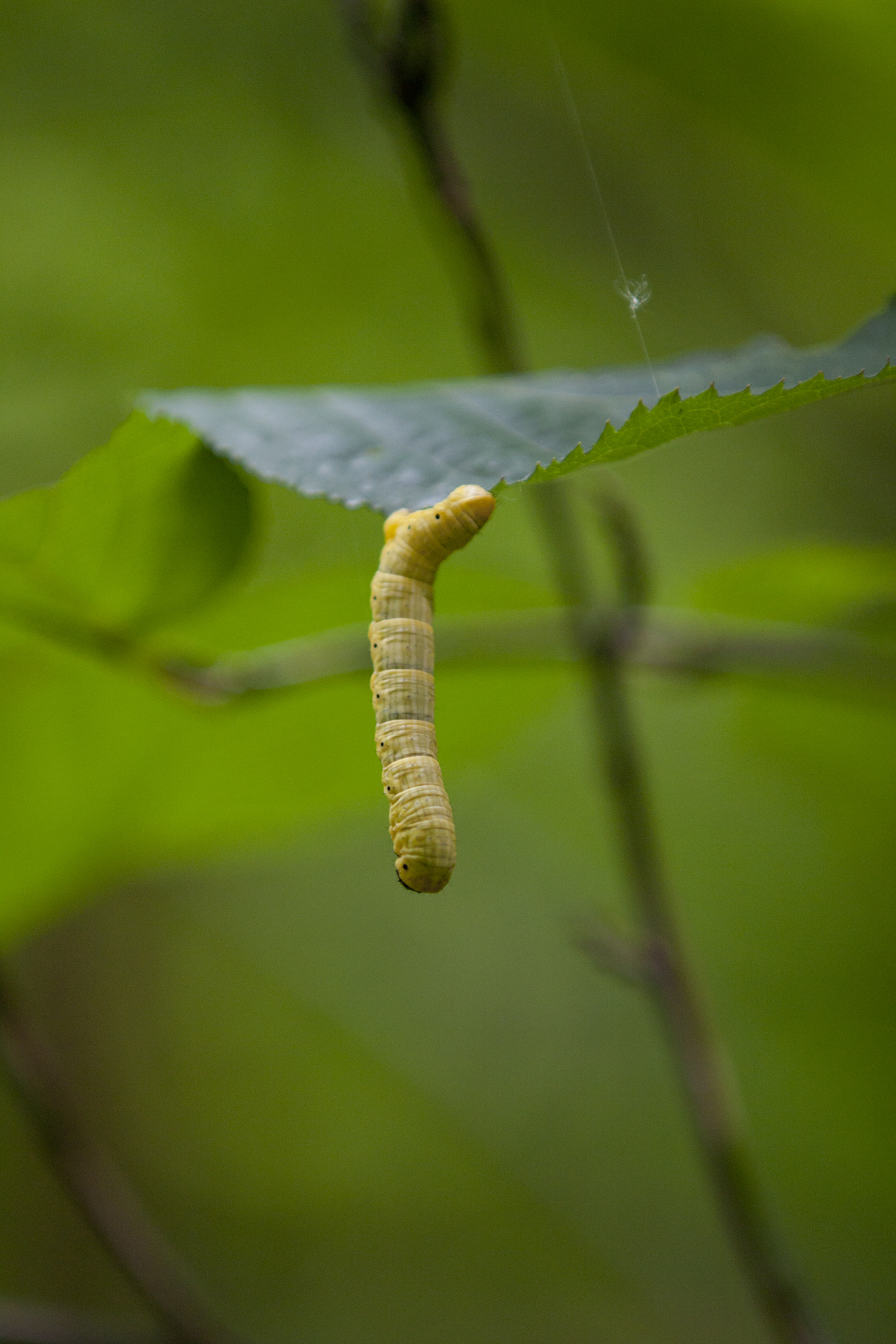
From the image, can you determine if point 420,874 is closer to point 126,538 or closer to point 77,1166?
point 126,538

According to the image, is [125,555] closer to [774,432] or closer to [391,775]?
[391,775]

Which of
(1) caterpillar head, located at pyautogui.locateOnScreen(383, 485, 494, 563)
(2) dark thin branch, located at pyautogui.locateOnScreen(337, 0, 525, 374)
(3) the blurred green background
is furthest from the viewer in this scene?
(3) the blurred green background

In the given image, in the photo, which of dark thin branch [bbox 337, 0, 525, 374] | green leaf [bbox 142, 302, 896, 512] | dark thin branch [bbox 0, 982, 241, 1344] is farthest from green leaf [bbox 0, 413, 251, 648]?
dark thin branch [bbox 0, 982, 241, 1344]

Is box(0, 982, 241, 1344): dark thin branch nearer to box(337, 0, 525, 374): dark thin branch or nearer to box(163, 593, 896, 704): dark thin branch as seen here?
box(163, 593, 896, 704): dark thin branch

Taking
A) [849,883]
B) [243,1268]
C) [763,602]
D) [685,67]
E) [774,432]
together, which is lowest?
[243,1268]

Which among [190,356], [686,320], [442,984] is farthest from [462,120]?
[442,984]

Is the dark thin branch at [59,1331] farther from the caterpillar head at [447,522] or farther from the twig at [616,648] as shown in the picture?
the caterpillar head at [447,522]

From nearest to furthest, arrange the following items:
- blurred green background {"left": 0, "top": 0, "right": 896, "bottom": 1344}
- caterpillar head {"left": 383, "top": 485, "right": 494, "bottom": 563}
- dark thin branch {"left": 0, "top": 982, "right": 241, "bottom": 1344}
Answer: caterpillar head {"left": 383, "top": 485, "right": 494, "bottom": 563} → dark thin branch {"left": 0, "top": 982, "right": 241, "bottom": 1344} → blurred green background {"left": 0, "top": 0, "right": 896, "bottom": 1344}
